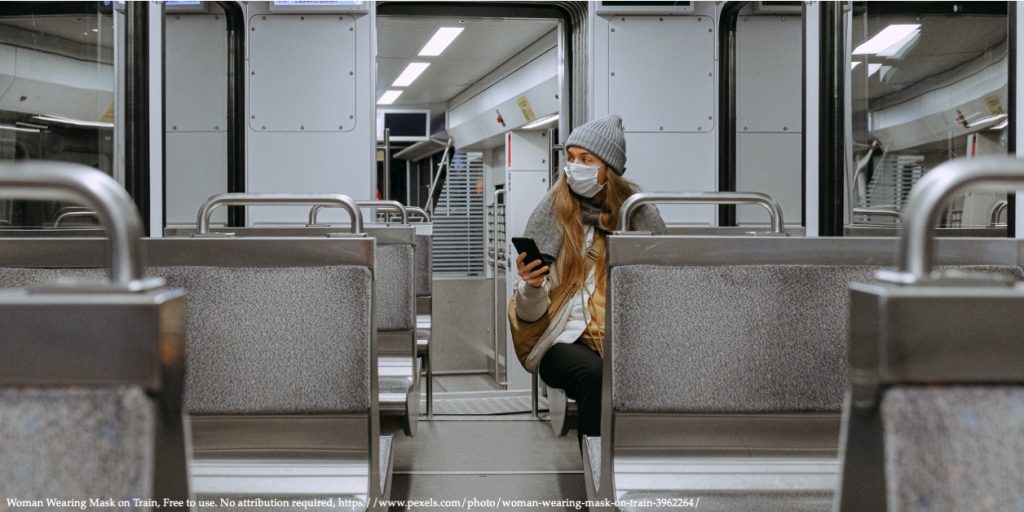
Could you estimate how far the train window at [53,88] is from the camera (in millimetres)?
3061

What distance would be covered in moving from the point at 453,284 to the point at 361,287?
7.62 m

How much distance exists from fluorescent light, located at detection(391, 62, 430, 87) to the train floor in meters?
7.24

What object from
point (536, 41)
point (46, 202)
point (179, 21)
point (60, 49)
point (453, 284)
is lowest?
point (453, 284)

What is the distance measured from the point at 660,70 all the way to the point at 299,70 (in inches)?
85.6

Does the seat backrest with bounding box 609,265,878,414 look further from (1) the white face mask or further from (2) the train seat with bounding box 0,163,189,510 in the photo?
(2) the train seat with bounding box 0,163,189,510

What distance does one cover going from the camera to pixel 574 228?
3.05 metres

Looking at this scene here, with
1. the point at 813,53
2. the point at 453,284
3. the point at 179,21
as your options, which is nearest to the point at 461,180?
the point at 453,284

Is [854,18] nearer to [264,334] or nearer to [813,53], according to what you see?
[813,53]

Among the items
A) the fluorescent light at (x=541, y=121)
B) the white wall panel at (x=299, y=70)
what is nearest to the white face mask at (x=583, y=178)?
the white wall panel at (x=299, y=70)

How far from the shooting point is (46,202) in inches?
125

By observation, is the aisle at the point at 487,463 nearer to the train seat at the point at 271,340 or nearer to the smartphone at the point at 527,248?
the smartphone at the point at 527,248

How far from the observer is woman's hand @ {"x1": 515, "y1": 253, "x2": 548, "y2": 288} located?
2.76 metres

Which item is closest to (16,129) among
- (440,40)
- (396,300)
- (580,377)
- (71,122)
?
(71,122)

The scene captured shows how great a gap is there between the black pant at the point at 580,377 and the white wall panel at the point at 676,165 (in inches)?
100
